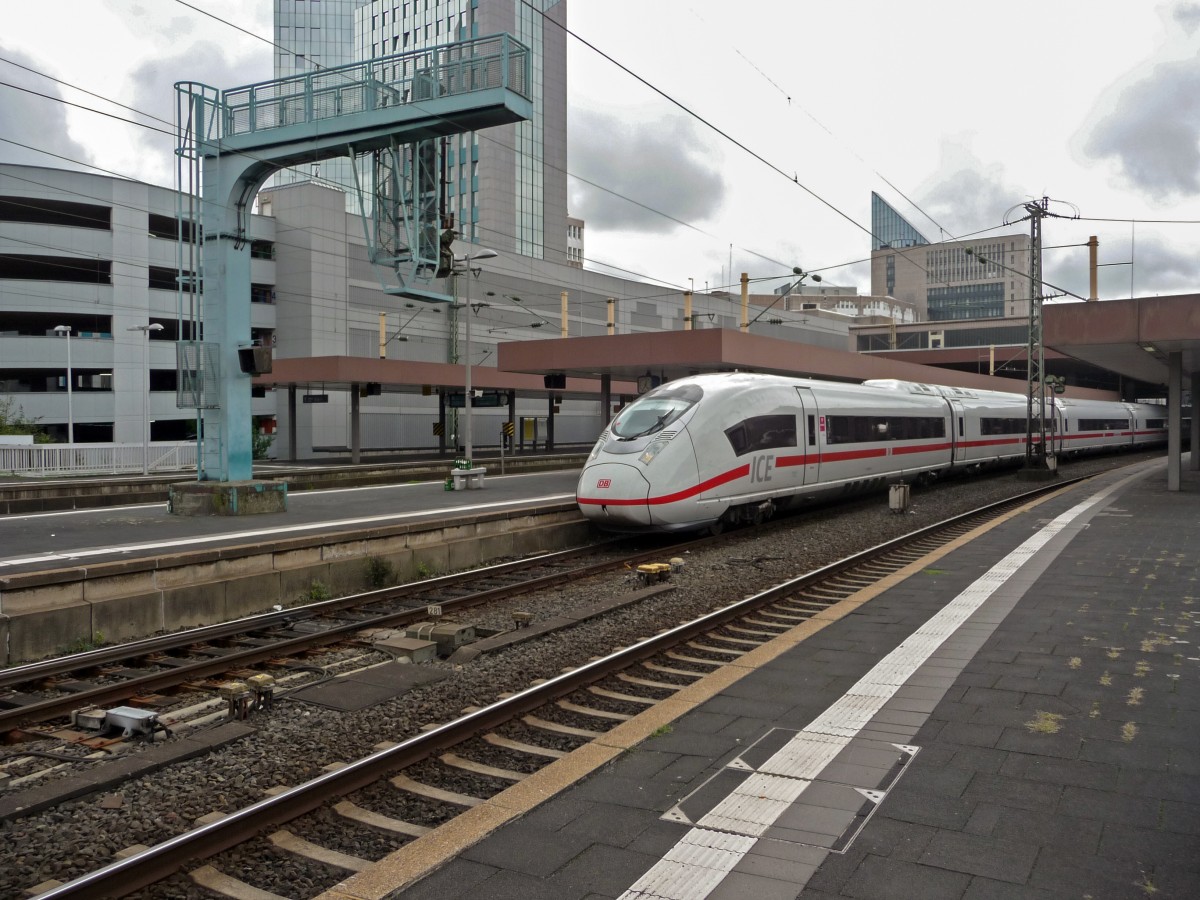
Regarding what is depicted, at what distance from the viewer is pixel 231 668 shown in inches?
306

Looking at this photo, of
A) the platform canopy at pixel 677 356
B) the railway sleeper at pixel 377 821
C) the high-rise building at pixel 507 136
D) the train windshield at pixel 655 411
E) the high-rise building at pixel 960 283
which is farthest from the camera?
the high-rise building at pixel 960 283

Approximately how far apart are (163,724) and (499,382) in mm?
32628

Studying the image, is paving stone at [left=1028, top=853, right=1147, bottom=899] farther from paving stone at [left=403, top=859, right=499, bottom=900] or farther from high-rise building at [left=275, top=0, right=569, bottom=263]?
high-rise building at [left=275, top=0, right=569, bottom=263]

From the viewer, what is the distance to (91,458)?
31.3 metres

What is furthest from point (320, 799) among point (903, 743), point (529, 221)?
point (529, 221)

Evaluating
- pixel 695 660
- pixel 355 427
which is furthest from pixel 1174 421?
pixel 355 427

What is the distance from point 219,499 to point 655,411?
7.84 meters

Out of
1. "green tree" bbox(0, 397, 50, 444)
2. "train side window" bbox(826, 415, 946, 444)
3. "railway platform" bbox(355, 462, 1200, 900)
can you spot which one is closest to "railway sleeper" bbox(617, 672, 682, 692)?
"railway platform" bbox(355, 462, 1200, 900)

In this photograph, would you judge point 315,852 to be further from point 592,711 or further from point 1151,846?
point 1151,846

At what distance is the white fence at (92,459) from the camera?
29297mm

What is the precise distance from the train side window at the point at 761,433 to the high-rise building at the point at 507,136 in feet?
219

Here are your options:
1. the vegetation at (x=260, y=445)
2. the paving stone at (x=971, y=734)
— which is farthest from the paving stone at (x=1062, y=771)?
the vegetation at (x=260, y=445)

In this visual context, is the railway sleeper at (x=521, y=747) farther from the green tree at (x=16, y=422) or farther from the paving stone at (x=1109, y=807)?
the green tree at (x=16, y=422)

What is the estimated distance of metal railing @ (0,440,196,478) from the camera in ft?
96.1
